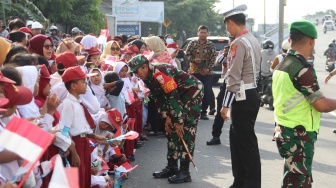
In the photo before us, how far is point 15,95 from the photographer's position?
4.23m

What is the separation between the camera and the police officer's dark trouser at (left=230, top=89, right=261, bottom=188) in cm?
676

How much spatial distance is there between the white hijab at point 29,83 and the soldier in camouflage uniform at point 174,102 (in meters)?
1.87

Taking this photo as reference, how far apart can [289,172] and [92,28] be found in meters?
21.1

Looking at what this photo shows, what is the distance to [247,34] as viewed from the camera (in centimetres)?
686

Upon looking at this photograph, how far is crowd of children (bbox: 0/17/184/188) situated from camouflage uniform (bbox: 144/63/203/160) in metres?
0.56

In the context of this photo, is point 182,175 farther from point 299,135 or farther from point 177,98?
point 299,135

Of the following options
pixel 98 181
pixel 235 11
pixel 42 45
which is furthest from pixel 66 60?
pixel 235 11

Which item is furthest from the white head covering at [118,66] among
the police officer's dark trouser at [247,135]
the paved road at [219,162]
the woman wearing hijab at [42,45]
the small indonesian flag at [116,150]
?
the police officer's dark trouser at [247,135]

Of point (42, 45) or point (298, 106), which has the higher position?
point (42, 45)

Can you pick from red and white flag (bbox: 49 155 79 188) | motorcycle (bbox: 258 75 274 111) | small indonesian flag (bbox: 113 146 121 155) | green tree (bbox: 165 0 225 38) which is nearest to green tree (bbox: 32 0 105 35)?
motorcycle (bbox: 258 75 274 111)

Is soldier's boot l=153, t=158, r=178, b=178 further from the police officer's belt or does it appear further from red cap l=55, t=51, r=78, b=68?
red cap l=55, t=51, r=78, b=68

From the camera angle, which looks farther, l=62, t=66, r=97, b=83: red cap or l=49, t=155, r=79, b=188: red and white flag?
l=62, t=66, r=97, b=83: red cap

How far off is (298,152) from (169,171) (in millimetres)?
3045

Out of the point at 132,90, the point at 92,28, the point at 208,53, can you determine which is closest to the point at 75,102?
the point at 132,90
